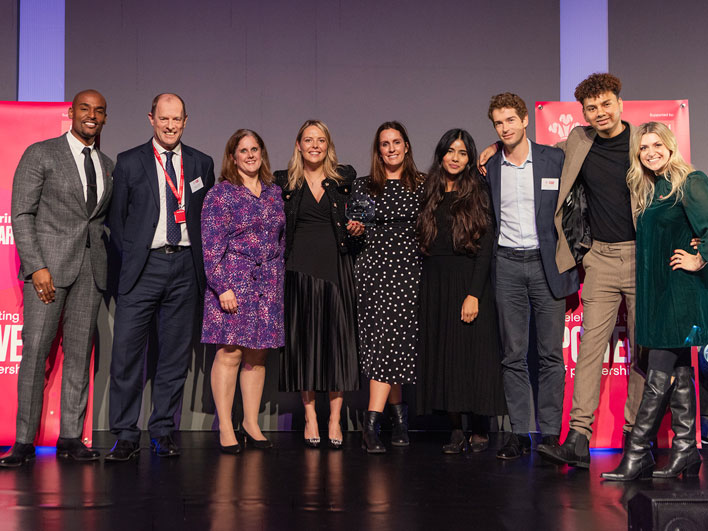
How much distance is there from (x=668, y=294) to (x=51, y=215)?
326 centimetres

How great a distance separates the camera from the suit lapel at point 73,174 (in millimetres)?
3943

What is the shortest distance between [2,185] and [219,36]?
1754 millimetres

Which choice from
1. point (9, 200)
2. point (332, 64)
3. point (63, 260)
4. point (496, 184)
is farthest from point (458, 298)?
point (9, 200)

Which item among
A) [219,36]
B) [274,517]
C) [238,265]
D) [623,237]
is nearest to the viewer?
[274,517]

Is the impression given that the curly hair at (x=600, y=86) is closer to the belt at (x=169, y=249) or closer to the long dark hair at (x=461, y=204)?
the long dark hair at (x=461, y=204)

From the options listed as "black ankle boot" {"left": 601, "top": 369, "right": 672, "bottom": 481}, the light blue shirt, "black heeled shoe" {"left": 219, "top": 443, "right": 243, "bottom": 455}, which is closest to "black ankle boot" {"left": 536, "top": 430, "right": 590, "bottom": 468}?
"black ankle boot" {"left": 601, "top": 369, "right": 672, "bottom": 481}

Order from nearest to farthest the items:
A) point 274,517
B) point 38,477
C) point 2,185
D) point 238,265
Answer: point 274,517 → point 38,477 → point 238,265 → point 2,185

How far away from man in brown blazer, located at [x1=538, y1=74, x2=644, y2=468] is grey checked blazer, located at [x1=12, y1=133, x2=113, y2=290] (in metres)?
2.64

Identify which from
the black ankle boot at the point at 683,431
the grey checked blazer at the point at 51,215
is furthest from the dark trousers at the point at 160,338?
the black ankle boot at the point at 683,431

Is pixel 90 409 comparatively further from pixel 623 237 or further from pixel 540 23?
pixel 540 23

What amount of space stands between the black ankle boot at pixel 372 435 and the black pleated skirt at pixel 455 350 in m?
0.27

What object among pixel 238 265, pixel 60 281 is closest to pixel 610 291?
pixel 238 265

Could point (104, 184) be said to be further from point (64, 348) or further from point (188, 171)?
point (64, 348)

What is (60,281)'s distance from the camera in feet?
12.8
